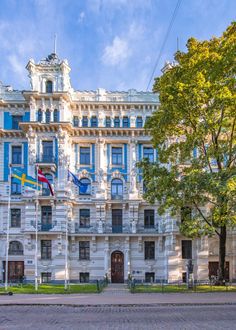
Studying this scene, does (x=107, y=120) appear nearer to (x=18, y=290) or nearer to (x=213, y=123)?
(x=213, y=123)

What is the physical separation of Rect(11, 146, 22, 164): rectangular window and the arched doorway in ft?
48.3

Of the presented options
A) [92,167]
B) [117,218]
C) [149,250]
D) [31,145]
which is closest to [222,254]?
[149,250]

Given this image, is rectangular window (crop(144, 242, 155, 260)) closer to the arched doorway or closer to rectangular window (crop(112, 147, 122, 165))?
the arched doorway

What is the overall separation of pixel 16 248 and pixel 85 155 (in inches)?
497

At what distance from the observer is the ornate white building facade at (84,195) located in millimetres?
44188

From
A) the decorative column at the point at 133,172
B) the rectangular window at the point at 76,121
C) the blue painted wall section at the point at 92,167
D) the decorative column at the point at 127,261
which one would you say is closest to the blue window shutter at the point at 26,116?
the rectangular window at the point at 76,121

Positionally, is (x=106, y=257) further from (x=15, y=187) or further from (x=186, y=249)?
(x=15, y=187)

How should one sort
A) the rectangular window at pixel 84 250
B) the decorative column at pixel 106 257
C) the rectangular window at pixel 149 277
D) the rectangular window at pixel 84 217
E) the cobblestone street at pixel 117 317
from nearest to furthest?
1. the cobblestone street at pixel 117 317
2. the decorative column at pixel 106 257
3. the rectangular window at pixel 149 277
4. the rectangular window at pixel 84 250
5. the rectangular window at pixel 84 217

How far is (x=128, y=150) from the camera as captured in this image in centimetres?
4759

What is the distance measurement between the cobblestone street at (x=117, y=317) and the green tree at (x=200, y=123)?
924 centimetres

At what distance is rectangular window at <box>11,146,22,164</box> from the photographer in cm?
4700

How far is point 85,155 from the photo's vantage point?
156ft

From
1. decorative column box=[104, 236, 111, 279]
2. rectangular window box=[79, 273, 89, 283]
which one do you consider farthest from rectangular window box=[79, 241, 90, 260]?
decorative column box=[104, 236, 111, 279]

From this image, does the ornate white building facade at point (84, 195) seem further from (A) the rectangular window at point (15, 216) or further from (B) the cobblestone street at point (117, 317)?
(B) the cobblestone street at point (117, 317)
